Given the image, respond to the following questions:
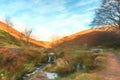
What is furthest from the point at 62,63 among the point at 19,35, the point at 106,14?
the point at 19,35

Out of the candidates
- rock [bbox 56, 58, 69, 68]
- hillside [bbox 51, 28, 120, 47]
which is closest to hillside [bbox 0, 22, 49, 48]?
hillside [bbox 51, 28, 120, 47]

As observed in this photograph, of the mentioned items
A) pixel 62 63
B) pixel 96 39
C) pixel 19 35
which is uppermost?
pixel 19 35

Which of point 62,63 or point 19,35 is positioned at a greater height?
point 19,35

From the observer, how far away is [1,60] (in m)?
19.0

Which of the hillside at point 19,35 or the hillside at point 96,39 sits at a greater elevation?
the hillside at point 19,35

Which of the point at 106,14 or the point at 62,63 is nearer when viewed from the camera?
the point at 62,63

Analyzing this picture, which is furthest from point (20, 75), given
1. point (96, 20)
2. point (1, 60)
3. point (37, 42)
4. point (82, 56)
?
point (37, 42)

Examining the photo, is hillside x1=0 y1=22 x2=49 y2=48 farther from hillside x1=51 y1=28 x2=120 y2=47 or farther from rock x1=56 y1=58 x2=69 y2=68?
rock x1=56 y1=58 x2=69 y2=68

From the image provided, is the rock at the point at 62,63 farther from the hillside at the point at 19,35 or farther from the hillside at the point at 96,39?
the hillside at the point at 19,35

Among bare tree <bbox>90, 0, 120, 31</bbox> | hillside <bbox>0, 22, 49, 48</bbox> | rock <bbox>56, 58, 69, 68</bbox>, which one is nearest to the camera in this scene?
rock <bbox>56, 58, 69, 68</bbox>

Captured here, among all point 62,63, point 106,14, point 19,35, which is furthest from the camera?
point 19,35

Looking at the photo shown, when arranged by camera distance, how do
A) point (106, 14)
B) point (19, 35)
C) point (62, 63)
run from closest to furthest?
point (62, 63), point (106, 14), point (19, 35)

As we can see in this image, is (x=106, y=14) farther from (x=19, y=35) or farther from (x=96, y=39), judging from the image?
(x=19, y=35)

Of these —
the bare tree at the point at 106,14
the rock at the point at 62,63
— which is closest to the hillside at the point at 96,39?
the bare tree at the point at 106,14
